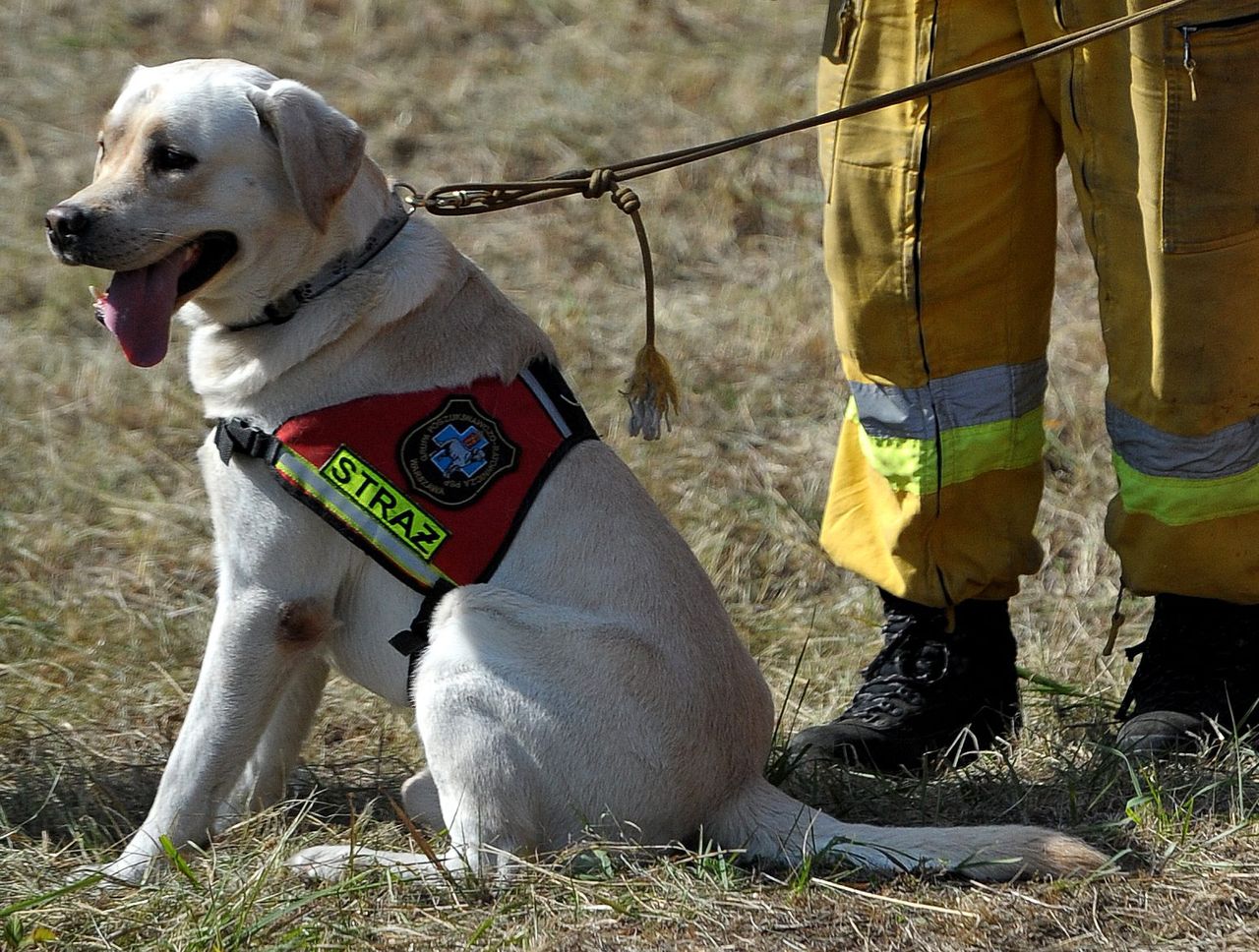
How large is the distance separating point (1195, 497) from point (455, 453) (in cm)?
141

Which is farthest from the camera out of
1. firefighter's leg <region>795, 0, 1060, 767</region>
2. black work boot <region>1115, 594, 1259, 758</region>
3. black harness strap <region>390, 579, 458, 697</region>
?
black work boot <region>1115, 594, 1259, 758</region>

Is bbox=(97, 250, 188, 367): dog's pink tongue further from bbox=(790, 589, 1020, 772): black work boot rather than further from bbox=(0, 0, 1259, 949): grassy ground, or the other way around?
bbox=(790, 589, 1020, 772): black work boot

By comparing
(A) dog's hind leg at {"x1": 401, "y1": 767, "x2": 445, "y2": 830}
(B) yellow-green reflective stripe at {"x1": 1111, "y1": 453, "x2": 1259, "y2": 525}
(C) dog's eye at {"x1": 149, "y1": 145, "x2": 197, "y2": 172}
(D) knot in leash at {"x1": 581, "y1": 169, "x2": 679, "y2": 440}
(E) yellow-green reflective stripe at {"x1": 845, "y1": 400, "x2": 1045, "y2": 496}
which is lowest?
(A) dog's hind leg at {"x1": 401, "y1": 767, "x2": 445, "y2": 830}

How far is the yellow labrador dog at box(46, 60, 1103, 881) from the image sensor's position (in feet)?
8.20

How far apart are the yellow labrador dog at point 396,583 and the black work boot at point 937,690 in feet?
1.93

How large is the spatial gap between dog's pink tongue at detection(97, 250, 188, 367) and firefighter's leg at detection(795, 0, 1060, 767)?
132 centimetres

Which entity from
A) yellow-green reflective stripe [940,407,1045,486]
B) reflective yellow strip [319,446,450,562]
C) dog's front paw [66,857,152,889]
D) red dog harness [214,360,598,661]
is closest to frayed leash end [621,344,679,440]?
red dog harness [214,360,598,661]

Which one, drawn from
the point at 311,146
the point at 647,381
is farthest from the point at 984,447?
the point at 311,146

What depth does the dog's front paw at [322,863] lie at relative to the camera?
256cm

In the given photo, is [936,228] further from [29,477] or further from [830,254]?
[29,477]

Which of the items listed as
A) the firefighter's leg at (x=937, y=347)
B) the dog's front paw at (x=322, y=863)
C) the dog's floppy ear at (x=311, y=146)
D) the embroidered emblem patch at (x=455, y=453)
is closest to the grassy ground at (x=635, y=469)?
the dog's front paw at (x=322, y=863)

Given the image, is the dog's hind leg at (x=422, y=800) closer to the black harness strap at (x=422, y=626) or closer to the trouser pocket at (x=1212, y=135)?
the black harness strap at (x=422, y=626)

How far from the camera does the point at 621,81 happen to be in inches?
276

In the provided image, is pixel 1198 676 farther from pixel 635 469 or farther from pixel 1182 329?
pixel 635 469
